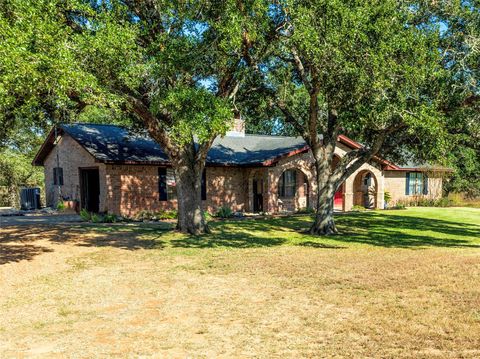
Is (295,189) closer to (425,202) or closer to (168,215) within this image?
(168,215)

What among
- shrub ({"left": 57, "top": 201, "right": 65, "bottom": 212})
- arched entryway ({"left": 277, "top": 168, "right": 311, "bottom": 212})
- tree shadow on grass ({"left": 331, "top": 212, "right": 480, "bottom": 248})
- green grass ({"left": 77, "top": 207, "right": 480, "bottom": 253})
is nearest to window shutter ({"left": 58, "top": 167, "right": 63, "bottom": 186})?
shrub ({"left": 57, "top": 201, "right": 65, "bottom": 212})

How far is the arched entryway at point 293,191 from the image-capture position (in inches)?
1064

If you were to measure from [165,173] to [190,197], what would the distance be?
717 centimetres

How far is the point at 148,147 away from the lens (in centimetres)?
2436

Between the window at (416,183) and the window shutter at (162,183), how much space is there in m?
19.8

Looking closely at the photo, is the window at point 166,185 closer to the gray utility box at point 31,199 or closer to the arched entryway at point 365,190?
the gray utility box at point 31,199

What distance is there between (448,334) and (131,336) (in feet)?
14.9

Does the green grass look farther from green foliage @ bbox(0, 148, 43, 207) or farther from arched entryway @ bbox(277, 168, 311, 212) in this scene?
green foliage @ bbox(0, 148, 43, 207)

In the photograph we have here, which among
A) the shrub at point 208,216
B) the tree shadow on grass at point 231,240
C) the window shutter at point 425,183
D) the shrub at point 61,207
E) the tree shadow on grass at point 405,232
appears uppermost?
the window shutter at point 425,183

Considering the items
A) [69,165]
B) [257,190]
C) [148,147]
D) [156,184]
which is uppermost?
[148,147]

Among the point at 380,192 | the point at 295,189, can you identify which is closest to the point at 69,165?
the point at 295,189

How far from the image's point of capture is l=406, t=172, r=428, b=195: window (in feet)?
109

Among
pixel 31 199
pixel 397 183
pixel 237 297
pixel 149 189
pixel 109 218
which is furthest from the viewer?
pixel 397 183

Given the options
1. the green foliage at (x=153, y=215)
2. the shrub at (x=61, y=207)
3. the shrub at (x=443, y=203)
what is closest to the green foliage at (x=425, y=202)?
the shrub at (x=443, y=203)
